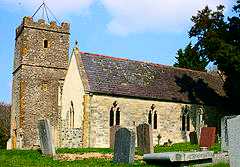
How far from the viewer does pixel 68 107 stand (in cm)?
3556

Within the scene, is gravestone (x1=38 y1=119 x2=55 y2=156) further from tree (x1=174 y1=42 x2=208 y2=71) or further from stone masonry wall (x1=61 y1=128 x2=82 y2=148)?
tree (x1=174 y1=42 x2=208 y2=71)

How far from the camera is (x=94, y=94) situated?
3253 centimetres

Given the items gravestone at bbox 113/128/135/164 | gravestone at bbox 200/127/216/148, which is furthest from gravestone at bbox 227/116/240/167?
gravestone at bbox 200/127/216/148

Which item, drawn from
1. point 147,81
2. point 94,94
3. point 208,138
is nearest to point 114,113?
point 94,94

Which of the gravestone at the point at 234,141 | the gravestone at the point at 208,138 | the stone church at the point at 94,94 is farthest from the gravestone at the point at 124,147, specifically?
the stone church at the point at 94,94

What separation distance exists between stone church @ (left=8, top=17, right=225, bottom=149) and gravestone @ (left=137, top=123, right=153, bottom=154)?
11.2 m

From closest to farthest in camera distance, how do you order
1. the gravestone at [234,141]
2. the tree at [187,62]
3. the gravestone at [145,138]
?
the gravestone at [234,141] < the gravestone at [145,138] < the tree at [187,62]

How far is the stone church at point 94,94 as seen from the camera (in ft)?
108

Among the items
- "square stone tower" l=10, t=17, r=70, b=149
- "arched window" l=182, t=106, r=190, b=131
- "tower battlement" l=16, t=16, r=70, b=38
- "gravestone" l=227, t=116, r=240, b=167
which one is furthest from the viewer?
"tower battlement" l=16, t=16, r=70, b=38

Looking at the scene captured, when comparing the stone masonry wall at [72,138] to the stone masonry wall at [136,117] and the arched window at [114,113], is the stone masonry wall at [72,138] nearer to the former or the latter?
the stone masonry wall at [136,117]

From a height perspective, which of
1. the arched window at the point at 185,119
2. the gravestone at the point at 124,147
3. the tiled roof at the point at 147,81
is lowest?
the gravestone at the point at 124,147

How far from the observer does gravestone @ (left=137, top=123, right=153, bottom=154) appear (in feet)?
62.3

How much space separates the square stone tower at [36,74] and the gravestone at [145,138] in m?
22.8

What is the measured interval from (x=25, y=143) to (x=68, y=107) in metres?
7.97
